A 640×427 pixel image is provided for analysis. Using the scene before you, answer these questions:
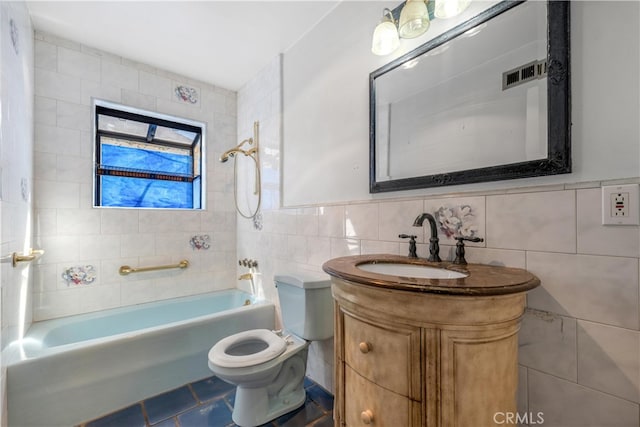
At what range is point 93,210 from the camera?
2.20 metres

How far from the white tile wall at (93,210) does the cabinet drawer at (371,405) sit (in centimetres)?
212

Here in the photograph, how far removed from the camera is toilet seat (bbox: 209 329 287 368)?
1.39 metres

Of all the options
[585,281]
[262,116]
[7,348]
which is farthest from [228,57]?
[585,281]

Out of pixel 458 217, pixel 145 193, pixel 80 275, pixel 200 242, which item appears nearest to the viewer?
pixel 458 217

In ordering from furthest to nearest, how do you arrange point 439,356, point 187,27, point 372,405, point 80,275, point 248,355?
point 80,275 → point 187,27 → point 248,355 → point 372,405 → point 439,356

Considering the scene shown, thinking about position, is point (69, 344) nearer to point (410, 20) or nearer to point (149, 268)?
point (149, 268)

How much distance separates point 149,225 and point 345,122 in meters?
1.95

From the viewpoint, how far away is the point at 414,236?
125cm

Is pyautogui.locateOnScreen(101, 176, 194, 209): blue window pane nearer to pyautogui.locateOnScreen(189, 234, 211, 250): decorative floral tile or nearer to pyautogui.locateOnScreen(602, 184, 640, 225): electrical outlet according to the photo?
pyautogui.locateOnScreen(189, 234, 211, 250): decorative floral tile

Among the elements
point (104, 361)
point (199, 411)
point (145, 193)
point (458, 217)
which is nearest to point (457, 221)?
point (458, 217)

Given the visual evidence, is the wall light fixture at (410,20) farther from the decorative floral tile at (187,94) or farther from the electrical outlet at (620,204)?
the decorative floral tile at (187,94)

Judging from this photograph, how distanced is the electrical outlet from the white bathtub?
204 centimetres

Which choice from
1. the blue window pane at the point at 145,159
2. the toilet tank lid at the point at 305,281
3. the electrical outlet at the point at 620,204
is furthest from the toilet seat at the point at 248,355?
the blue window pane at the point at 145,159

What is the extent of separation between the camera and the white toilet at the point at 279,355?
1413 millimetres
